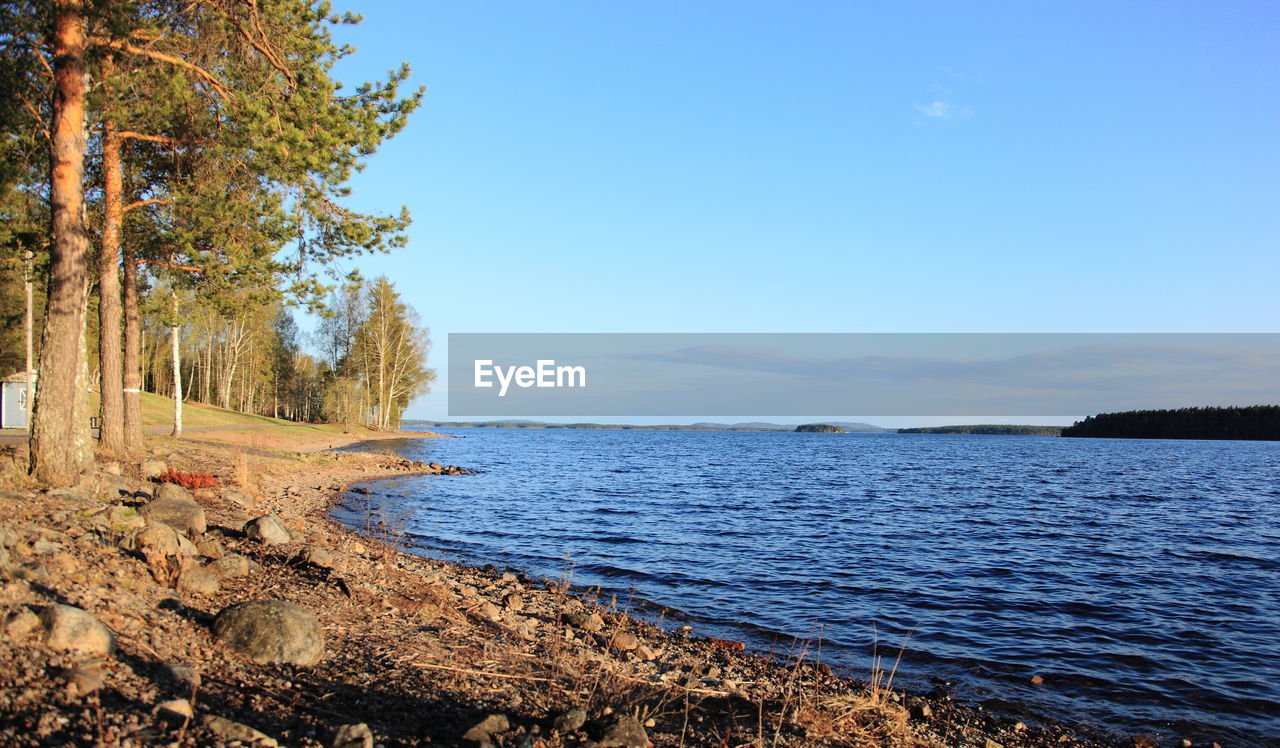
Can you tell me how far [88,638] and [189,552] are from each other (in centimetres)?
387

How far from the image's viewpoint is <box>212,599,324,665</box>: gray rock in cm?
638

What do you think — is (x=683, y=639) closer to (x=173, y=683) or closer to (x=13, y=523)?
(x=173, y=683)

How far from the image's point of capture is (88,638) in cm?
549

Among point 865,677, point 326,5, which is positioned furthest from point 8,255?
point 865,677

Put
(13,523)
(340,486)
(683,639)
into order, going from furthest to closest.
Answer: (340,486)
(683,639)
(13,523)

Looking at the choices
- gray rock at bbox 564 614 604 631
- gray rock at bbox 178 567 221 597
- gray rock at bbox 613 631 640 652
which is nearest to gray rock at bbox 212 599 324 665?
gray rock at bbox 178 567 221 597

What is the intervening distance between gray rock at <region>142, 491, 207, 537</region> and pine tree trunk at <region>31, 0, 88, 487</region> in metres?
2.14

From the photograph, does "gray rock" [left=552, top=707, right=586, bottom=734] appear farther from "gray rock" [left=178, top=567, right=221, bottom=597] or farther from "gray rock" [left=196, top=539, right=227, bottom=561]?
"gray rock" [left=196, top=539, right=227, bottom=561]

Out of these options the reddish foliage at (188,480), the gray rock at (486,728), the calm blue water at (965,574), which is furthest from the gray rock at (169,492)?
the gray rock at (486,728)

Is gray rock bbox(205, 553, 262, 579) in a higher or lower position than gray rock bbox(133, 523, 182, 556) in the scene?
lower

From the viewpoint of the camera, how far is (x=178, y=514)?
36.7ft

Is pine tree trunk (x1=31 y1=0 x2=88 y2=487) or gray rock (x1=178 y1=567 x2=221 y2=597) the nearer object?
gray rock (x1=178 y1=567 x2=221 y2=597)

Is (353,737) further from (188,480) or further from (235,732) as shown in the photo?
(188,480)

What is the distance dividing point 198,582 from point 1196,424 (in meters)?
217
